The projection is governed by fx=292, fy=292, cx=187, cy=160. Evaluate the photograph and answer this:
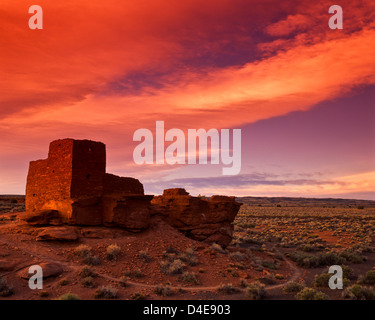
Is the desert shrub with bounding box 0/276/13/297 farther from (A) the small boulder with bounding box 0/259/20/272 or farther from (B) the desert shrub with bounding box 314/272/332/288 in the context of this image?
(B) the desert shrub with bounding box 314/272/332/288

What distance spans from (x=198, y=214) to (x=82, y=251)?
972 cm

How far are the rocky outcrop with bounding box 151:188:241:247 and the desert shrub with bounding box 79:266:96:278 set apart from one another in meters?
8.55

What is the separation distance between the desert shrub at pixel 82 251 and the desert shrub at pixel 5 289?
12.6 ft

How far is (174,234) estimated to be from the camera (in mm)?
20422

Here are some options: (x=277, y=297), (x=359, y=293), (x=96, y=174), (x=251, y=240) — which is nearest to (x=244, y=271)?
(x=277, y=297)

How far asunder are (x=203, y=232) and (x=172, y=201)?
3.39 metres

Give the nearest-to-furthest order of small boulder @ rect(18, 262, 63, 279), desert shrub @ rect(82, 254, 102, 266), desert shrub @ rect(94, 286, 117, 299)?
desert shrub @ rect(94, 286, 117, 299) < small boulder @ rect(18, 262, 63, 279) < desert shrub @ rect(82, 254, 102, 266)

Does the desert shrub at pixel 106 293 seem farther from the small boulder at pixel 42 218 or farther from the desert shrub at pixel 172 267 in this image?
the small boulder at pixel 42 218

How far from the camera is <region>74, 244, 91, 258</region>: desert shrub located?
609 inches

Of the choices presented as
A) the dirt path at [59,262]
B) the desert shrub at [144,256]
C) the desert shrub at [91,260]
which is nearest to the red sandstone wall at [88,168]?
the dirt path at [59,262]

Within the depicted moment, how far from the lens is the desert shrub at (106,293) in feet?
39.2

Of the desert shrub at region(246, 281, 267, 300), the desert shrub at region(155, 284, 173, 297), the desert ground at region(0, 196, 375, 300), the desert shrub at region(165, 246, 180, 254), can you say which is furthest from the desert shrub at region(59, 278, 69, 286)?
the desert shrub at region(246, 281, 267, 300)

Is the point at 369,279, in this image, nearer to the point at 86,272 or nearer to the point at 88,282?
the point at 88,282
